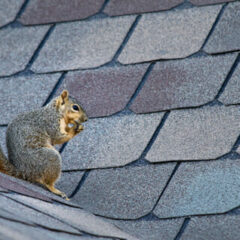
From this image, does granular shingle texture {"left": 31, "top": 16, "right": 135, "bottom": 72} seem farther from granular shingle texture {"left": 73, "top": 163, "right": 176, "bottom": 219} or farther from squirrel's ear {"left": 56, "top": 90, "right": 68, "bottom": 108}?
granular shingle texture {"left": 73, "top": 163, "right": 176, "bottom": 219}

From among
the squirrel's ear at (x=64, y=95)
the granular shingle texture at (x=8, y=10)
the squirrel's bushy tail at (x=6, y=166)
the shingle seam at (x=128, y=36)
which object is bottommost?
the squirrel's bushy tail at (x=6, y=166)

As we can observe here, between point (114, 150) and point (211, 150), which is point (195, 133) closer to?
point (211, 150)

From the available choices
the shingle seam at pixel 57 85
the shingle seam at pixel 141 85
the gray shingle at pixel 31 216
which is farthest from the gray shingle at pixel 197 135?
the gray shingle at pixel 31 216

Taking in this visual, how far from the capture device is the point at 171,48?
10.5 feet

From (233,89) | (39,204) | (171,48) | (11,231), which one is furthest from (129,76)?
(11,231)

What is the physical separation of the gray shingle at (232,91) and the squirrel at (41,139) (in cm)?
54

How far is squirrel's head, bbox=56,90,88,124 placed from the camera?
3039 millimetres

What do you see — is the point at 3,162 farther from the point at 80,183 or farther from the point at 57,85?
the point at 57,85

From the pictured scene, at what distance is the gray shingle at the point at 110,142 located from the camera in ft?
9.70

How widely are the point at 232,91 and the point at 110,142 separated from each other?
1.67ft

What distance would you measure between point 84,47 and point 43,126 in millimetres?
441

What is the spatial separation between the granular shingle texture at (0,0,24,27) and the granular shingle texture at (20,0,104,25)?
0.04 meters

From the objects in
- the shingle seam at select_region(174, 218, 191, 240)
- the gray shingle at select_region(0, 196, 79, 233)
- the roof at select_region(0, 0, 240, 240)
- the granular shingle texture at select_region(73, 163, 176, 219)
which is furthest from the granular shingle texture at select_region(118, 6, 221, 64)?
the gray shingle at select_region(0, 196, 79, 233)

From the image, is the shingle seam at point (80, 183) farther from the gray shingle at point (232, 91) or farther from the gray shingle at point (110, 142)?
the gray shingle at point (232, 91)
